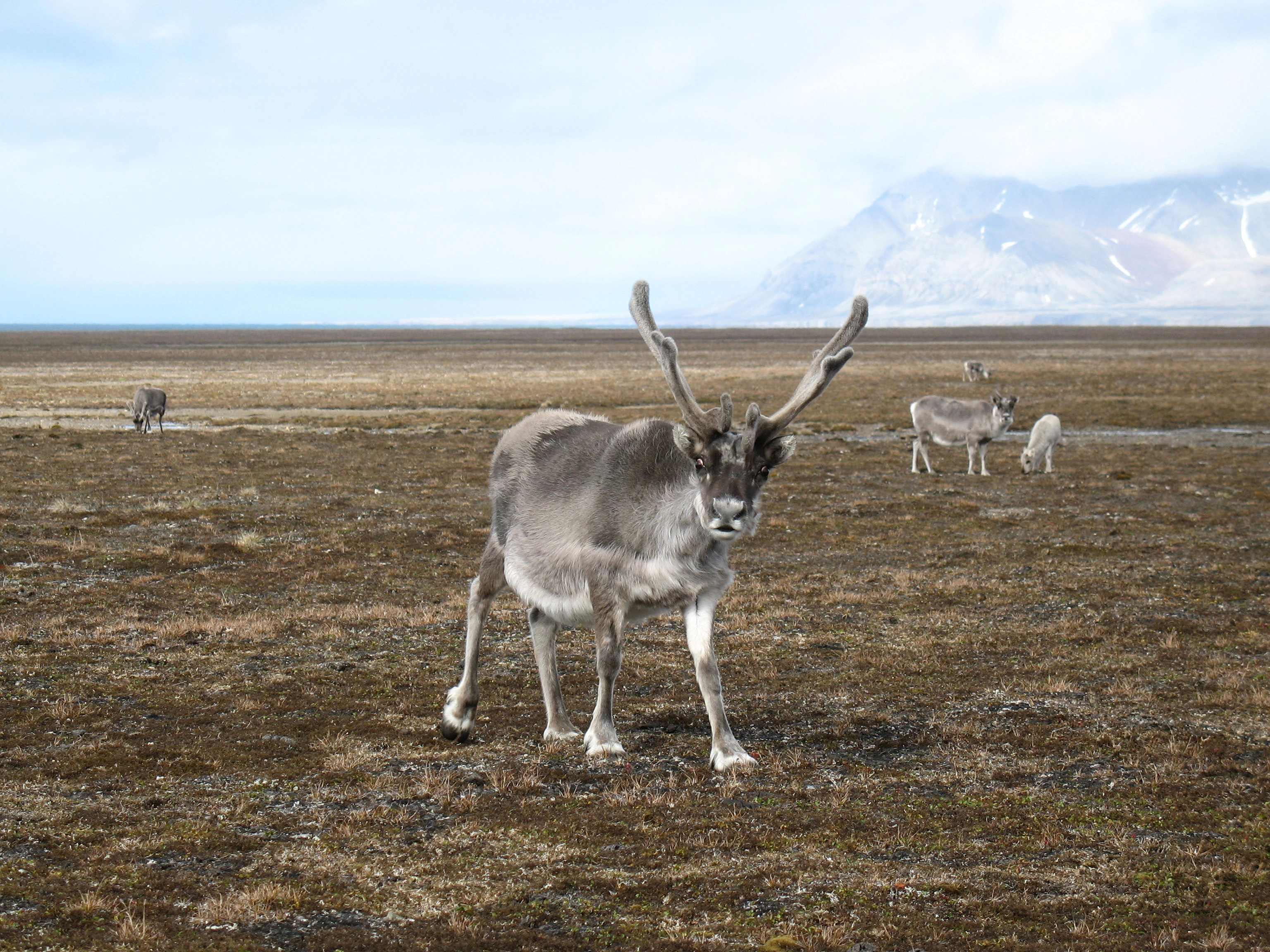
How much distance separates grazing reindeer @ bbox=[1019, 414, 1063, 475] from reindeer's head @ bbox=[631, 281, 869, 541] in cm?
2299

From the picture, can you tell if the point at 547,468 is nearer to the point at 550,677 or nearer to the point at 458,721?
Answer: the point at 550,677

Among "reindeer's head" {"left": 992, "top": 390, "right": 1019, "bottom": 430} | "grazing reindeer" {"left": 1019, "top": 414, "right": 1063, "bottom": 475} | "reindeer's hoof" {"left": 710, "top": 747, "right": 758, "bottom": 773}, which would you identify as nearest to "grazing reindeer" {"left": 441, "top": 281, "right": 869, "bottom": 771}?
"reindeer's hoof" {"left": 710, "top": 747, "right": 758, "bottom": 773}

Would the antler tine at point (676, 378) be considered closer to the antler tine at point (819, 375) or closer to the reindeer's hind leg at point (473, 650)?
the antler tine at point (819, 375)

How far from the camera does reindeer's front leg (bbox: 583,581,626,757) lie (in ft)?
28.3

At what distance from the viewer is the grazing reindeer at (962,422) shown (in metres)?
29.9

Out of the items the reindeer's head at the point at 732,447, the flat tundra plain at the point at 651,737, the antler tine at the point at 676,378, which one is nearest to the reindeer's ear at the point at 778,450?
the reindeer's head at the point at 732,447

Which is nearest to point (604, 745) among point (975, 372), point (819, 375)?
point (819, 375)

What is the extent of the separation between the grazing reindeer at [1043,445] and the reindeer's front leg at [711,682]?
22946 millimetres

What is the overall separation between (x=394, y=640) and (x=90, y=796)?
520 centimetres

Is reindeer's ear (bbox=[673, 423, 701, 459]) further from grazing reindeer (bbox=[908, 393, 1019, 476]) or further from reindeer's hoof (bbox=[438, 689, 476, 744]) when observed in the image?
grazing reindeer (bbox=[908, 393, 1019, 476])

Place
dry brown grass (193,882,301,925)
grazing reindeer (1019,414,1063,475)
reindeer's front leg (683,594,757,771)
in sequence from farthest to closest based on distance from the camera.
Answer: grazing reindeer (1019,414,1063,475)
reindeer's front leg (683,594,757,771)
dry brown grass (193,882,301,925)

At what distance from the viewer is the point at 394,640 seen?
13000 millimetres

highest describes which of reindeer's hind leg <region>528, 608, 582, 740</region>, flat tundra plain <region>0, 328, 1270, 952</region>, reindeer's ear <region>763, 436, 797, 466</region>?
reindeer's ear <region>763, 436, 797, 466</region>

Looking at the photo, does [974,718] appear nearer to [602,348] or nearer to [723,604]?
[723,604]
